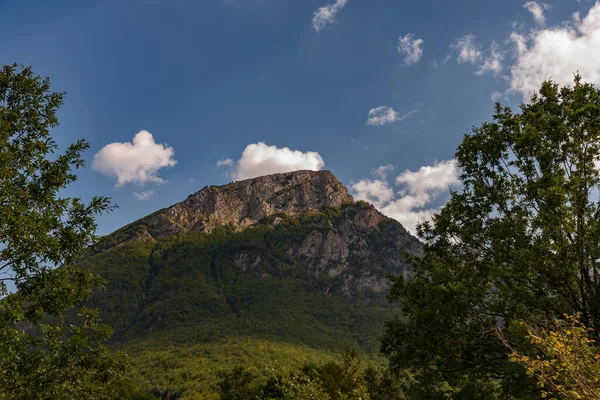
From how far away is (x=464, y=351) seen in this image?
14805 mm

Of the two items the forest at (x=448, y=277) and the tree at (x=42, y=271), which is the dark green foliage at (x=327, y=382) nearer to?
the forest at (x=448, y=277)

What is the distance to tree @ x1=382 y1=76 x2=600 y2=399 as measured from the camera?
12.6 m

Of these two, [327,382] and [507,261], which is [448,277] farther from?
[327,382]

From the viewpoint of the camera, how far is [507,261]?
554 inches

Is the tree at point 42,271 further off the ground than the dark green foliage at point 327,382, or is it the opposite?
the tree at point 42,271

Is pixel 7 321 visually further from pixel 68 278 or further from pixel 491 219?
pixel 491 219

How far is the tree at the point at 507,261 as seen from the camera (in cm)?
1255

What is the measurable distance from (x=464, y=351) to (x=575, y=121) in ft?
33.0

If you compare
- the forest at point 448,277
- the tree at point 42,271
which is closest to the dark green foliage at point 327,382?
the forest at point 448,277

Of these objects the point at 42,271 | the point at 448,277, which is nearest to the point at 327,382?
the point at 448,277

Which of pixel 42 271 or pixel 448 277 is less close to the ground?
pixel 42 271

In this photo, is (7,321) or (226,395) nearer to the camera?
(7,321)

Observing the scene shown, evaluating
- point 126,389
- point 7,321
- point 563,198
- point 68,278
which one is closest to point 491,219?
point 563,198

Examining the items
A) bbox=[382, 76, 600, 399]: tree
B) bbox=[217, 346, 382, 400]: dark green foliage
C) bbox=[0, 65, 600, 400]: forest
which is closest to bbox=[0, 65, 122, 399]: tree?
bbox=[0, 65, 600, 400]: forest
